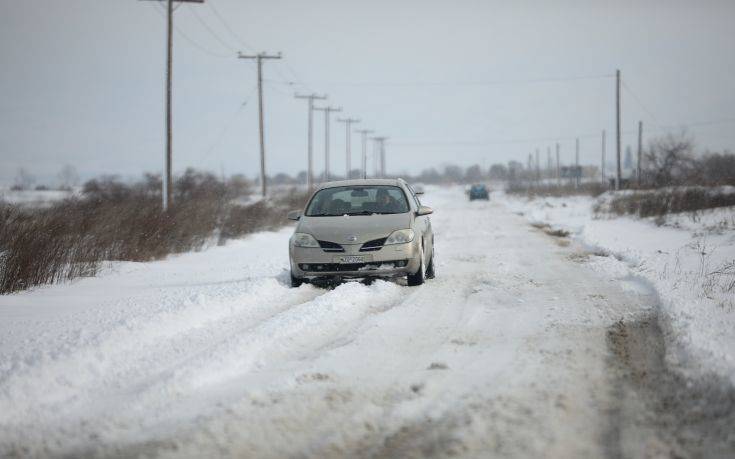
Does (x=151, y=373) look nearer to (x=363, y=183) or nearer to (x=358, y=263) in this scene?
(x=358, y=263)

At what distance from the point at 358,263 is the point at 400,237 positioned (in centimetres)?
78

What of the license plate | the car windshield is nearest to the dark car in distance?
the car windshield

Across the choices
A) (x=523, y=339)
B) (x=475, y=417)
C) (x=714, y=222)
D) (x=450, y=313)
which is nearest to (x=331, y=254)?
(x=450, y=313)

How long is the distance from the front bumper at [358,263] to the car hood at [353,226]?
0.19m

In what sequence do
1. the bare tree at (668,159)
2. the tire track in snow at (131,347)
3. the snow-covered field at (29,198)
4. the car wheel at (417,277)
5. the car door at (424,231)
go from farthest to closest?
the bare tree at (668,159), the snow-covered field at (29,198), the car door at (424,231), the car wheel at (417,277), the tire track in snow at (131,347)

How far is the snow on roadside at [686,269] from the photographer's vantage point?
514 cm

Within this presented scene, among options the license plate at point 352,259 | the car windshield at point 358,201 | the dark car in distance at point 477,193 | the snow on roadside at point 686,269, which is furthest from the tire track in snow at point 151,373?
the dark car in distance at point 477,193

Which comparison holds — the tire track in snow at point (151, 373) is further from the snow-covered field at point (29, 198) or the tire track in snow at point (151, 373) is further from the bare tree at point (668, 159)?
the bare tree at point (668, 159)

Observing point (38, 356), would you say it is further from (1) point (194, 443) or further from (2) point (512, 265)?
(2) point (512, 265)

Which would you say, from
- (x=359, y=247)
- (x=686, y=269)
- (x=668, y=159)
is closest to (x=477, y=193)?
(x=668, y=159)

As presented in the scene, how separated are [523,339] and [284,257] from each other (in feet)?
29.1

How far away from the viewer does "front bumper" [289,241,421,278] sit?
898 cm

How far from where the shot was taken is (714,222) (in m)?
19.8

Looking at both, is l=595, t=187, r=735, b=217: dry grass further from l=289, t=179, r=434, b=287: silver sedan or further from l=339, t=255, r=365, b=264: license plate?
l=339, t=255, r=365, b=264: license plate
